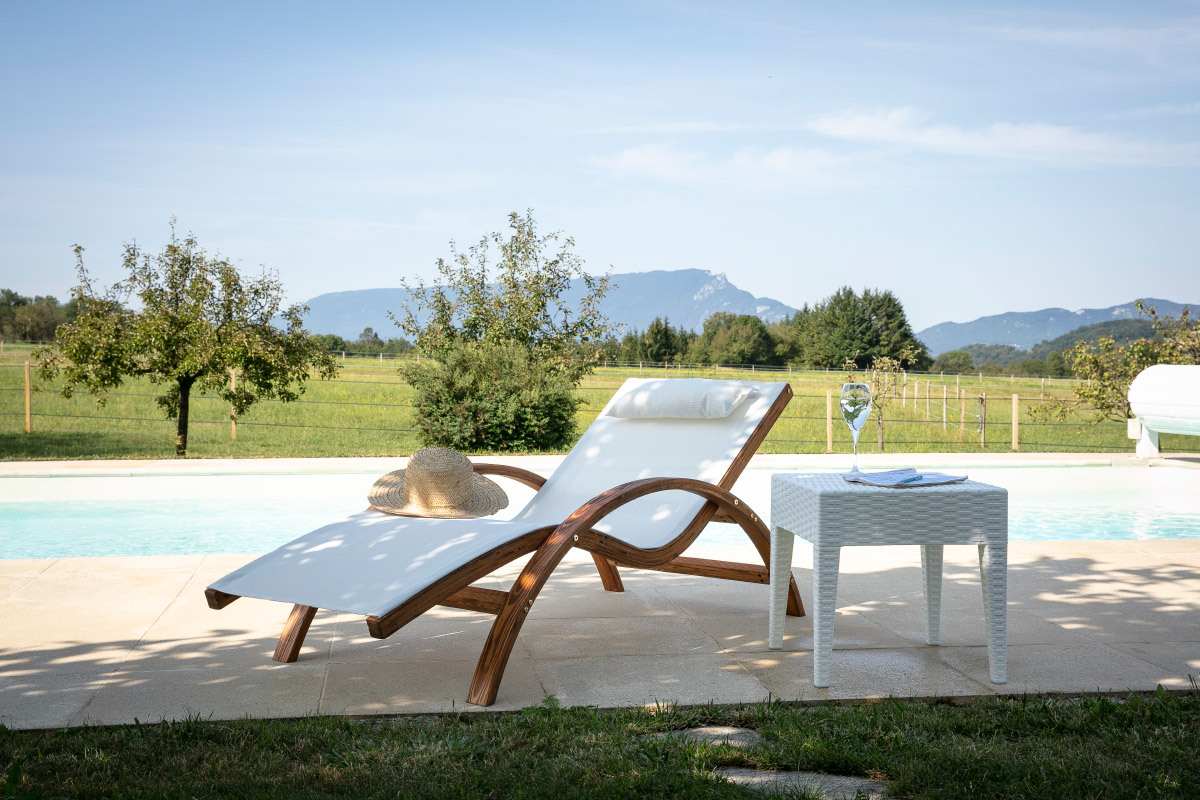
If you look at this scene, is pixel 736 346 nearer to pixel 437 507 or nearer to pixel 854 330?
pixel 854 330

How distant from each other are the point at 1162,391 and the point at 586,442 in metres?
6.89

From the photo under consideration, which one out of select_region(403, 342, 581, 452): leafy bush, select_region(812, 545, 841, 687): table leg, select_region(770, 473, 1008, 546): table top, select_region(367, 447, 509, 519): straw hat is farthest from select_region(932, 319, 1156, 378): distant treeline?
select_region(812, 545, 841, 687): table leg

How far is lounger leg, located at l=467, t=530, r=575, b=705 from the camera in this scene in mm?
2388

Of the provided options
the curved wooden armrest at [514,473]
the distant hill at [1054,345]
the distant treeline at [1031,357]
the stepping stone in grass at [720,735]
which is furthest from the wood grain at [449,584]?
the distant hill at [1054,345]

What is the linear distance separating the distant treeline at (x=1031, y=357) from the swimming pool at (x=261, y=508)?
14514 mm

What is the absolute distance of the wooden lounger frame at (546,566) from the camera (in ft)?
7.79

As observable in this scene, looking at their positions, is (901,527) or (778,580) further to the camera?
(778,580)

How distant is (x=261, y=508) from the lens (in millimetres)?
6570

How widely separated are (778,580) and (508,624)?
0.91 meters

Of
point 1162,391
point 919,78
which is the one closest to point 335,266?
point 919,78

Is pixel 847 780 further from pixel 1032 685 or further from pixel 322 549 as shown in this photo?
pixel 322 549

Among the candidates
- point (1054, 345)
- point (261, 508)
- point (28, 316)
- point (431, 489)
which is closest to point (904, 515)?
point (431, 489)

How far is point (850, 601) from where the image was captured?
3602mm

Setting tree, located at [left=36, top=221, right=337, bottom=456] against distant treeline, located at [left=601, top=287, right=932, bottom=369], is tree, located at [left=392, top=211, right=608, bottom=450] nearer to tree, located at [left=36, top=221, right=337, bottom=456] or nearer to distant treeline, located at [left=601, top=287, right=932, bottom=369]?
tree, located at [left=36, top=221, right=337, bottom=456]
